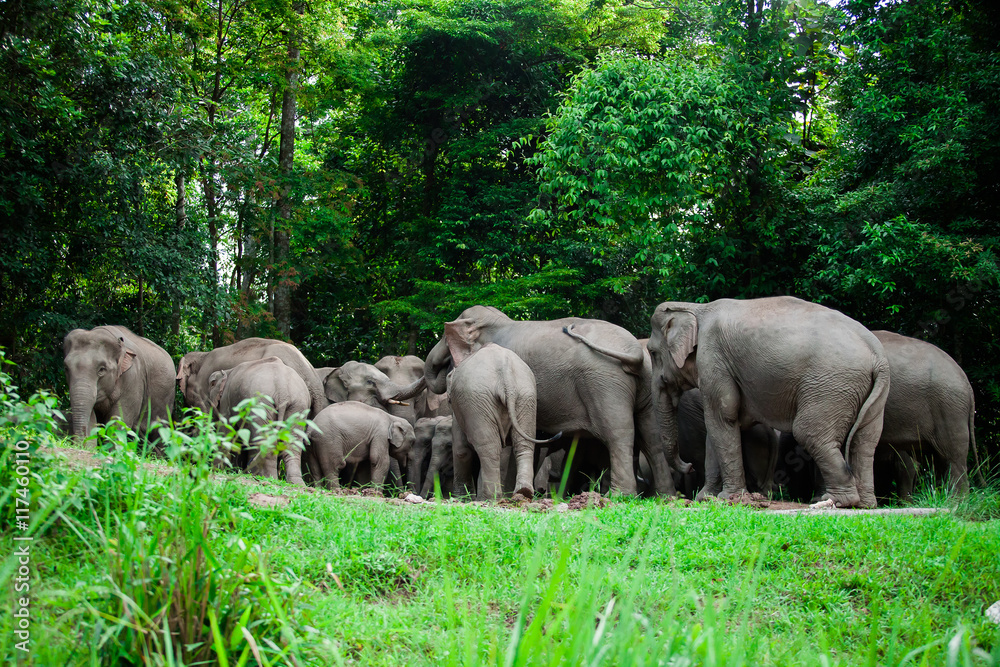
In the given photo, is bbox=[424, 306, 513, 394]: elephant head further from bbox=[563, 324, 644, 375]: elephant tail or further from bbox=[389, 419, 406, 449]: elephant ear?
bbox=[563, 324, 644, 375]: elephant tail

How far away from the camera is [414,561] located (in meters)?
5.12

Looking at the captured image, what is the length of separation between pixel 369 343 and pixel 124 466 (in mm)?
15988

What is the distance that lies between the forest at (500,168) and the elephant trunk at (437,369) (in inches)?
125

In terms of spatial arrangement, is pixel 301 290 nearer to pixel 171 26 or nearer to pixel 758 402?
pixel 171 26

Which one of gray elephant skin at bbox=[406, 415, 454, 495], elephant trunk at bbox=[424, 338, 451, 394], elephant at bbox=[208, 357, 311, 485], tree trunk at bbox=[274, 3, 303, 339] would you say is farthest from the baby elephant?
tree trunk at bbox=[274, 3, 303, 339]

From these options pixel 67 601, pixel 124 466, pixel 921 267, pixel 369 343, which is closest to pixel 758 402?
pixel 921 267

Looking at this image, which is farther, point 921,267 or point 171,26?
point 171,26

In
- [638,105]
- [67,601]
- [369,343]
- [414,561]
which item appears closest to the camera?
[67,601]

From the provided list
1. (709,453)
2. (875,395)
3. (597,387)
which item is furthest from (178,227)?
(875,395)

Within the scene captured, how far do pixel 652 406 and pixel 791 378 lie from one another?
1984 mm

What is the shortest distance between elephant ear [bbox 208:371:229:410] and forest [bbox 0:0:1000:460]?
2.53 meters

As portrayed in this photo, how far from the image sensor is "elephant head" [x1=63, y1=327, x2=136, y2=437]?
35.8ft

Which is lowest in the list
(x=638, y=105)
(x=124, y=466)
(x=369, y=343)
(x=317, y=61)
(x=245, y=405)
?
(x=369, y=343)

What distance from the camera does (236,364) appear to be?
1249 cm
